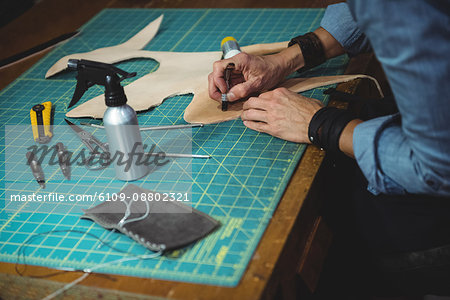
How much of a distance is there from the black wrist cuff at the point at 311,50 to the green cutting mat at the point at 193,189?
4 cm

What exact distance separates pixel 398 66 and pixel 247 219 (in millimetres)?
416

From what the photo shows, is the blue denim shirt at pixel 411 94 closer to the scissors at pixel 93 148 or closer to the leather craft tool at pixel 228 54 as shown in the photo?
the leather craft tool at pixel 228 54

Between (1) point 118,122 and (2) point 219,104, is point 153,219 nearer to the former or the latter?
(1) point 118,122

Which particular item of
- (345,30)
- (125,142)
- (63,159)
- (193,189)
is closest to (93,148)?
(63,159)

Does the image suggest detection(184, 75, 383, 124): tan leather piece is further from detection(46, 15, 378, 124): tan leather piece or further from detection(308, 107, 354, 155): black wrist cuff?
detection(308, 107, 354, 155): black wrist cuff

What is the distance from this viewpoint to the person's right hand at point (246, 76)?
1.41 metres

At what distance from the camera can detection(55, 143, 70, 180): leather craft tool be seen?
1218 millimetres

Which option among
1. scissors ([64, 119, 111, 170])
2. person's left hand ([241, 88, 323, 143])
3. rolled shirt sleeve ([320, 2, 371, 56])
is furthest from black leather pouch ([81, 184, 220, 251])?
rolled shirt sleeve ([320, 2, 371, 56])

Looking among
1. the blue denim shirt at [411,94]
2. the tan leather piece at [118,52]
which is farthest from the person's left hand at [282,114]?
the tan leather piece at [118,52]

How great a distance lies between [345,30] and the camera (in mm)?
1561

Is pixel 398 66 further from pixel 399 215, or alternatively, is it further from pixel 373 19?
pixel 399 215

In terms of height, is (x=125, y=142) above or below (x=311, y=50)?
above

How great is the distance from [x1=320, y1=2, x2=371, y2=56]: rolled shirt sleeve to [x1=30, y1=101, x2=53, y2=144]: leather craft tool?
3.03 ft

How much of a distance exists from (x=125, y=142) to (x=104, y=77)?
0.15 m
